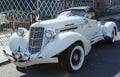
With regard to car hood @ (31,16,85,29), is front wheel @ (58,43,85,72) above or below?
below

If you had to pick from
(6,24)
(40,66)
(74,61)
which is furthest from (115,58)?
(6,24)

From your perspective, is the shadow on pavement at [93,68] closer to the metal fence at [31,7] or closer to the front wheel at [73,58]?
the front wheel at [73,58]

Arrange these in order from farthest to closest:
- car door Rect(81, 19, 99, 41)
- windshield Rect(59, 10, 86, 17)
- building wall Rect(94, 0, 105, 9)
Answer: building wall Rect(94, 0, 105, 9) → windshield Rect(59, 10, 86, 17) → car door Rect(81, 19, 99, 41)

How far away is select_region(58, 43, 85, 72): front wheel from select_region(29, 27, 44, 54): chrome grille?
58 cm

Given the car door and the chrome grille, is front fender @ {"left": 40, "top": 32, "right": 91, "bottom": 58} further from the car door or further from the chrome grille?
the car door

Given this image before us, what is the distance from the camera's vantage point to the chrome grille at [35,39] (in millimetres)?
6285

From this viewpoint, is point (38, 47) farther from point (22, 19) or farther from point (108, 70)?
point (22, 19)

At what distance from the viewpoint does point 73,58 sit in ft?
21.0

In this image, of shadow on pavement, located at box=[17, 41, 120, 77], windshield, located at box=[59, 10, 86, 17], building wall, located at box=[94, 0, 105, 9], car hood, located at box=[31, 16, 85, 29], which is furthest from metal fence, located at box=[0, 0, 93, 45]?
shadow on pavement, located at box=[17, 41, 120, 77]

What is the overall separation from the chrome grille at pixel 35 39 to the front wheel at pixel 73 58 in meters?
0.58

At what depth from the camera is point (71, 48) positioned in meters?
6.21

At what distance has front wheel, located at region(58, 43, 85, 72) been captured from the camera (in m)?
6.08

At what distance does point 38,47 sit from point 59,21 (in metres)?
0.98

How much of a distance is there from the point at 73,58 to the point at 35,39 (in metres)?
0.95
